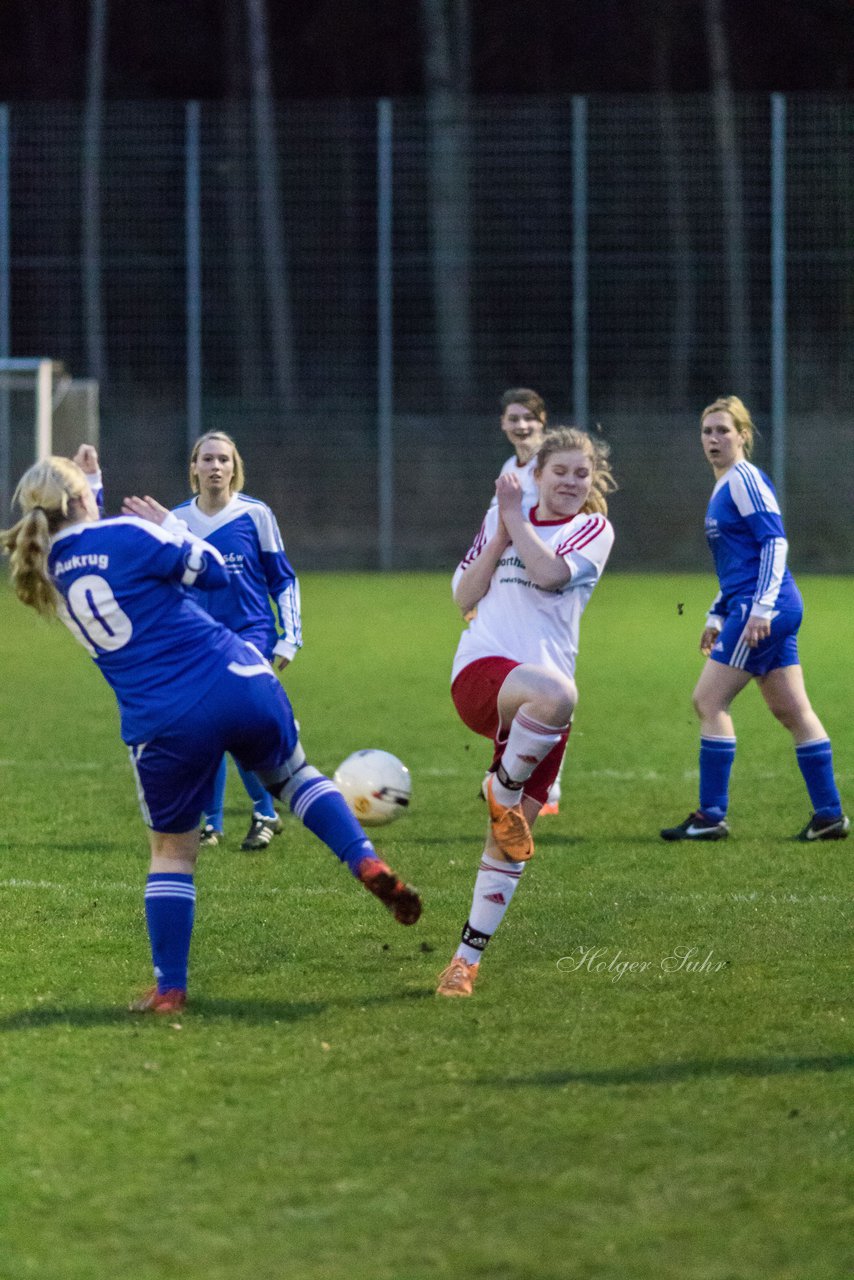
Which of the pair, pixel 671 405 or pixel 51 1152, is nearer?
Result: pixel 51 1152

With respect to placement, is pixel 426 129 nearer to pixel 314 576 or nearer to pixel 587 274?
pixel 587 274

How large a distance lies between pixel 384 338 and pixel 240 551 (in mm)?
17905

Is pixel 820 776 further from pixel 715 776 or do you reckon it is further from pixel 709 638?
pixel 709 638

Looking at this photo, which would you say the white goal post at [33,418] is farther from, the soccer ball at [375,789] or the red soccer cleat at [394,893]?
the red soccer cleat at [394,893]

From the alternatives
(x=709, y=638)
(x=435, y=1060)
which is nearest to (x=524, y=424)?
(x=709, y=638)

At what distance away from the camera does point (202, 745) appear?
15.7ft

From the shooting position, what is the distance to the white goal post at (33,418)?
82.2ft

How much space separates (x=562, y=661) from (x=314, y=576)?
18.7 meters

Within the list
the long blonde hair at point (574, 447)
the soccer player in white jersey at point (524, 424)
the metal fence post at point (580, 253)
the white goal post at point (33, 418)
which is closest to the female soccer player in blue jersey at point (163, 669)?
the long blonde hair at point (574, 447)

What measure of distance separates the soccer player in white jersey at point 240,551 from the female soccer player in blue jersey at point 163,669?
218 centimetres

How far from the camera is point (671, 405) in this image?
953 inches

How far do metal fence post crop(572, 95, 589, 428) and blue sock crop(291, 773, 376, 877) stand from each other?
764 inches

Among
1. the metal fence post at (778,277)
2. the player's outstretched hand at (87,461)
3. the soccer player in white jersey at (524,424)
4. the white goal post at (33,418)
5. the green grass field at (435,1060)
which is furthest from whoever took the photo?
the white goal post at (33,418)

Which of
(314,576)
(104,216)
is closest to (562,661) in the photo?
(314,576)
